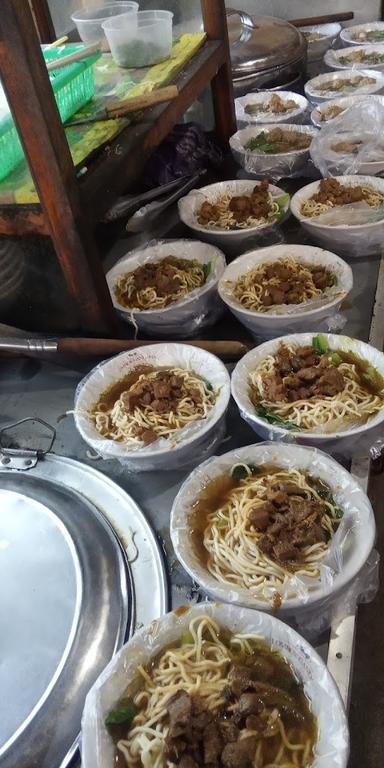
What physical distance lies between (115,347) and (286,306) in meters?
0.76

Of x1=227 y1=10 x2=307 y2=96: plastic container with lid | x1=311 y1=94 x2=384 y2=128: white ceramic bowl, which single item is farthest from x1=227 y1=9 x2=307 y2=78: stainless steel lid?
x1=311 y1=94 x2=384 y2=128: white ceramic bowl

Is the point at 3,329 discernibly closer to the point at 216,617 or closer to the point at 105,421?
the point at 105,421

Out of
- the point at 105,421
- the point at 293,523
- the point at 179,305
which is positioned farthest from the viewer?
the point at 179,305

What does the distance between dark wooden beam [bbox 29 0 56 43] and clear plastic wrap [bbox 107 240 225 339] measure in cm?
161

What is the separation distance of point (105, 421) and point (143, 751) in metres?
1.11

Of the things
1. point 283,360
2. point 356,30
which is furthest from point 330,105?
point 283,360

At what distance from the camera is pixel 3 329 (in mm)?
2467

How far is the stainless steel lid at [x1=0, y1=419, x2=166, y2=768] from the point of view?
139 centimetres

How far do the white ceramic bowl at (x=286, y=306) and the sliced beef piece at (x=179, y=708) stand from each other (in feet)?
4.93

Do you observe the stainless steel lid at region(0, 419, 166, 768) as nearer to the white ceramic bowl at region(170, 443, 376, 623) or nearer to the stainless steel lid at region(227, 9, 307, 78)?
the white ceramic bowl at region(170, 443, 376, 623)

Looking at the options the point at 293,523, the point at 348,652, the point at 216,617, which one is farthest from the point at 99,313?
the point at 348,652

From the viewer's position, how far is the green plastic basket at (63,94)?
6.73ft

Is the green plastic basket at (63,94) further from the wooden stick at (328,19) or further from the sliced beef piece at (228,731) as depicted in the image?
the wooden stick at (328,19)

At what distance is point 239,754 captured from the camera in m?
1.21
